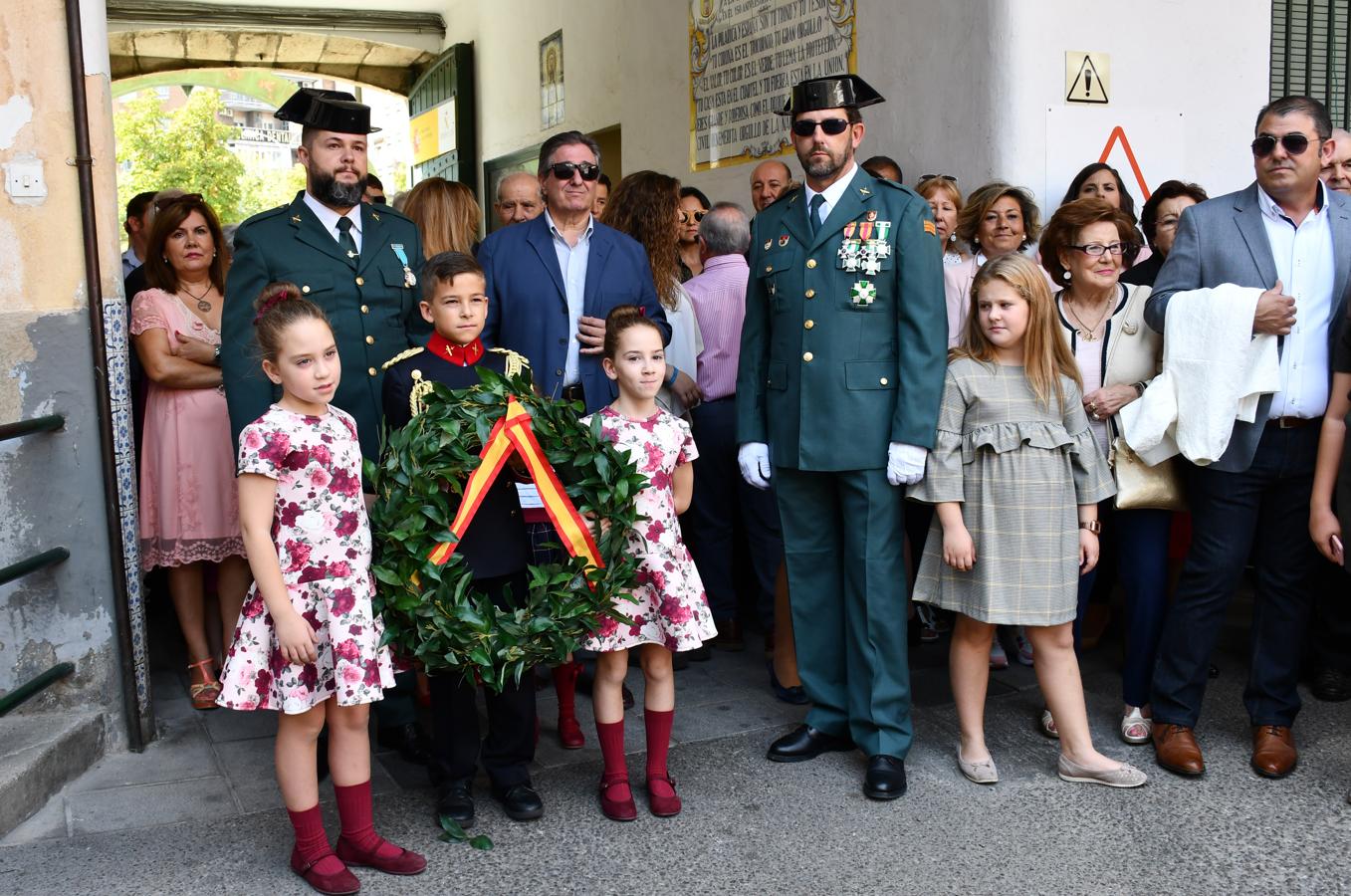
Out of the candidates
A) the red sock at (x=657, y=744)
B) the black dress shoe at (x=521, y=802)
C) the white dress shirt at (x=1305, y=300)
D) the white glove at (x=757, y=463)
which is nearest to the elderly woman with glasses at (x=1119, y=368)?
the white dress shirt at (x=1305, y=300)

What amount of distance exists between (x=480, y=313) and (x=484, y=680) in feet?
3.52

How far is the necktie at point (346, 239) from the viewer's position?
4074 millimetres

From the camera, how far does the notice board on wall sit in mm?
7027

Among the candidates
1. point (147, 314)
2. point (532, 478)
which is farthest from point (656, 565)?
point (147, 314)

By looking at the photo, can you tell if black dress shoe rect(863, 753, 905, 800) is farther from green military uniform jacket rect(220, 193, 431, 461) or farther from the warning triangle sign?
the warning triangle sign

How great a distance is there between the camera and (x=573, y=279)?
4.37 metres

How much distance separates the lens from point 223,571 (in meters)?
4.82

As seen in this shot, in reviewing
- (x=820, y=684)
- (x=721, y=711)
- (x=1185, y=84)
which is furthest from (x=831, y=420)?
(x=1185, y=84)

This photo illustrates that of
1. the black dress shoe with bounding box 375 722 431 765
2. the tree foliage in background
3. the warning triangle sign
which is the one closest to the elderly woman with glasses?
the warning triangle sign

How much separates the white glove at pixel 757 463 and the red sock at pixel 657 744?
2.70ft

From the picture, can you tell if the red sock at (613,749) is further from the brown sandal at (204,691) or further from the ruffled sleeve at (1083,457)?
the brown sandal at (204,691)

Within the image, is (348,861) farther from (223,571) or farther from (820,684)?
(223,571)

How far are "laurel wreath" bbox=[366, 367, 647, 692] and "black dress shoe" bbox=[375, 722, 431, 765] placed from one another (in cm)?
66

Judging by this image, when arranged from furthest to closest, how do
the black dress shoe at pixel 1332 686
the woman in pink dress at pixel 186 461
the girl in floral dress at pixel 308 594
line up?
the woman in pink dress at pixel 186 461, the black dress shoe at pixel 1332 686, the girl in floral dress at pixel 308 594
